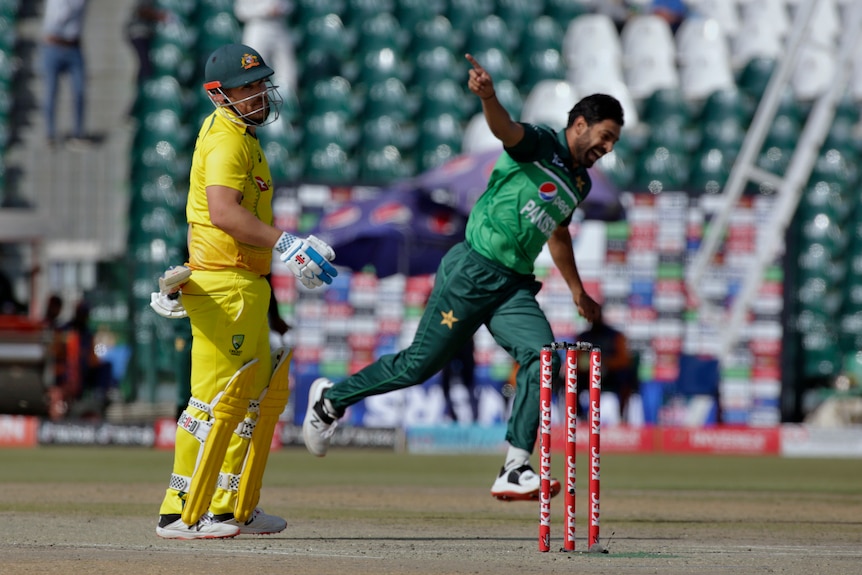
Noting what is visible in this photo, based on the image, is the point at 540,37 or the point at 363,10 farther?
the point at 540,37

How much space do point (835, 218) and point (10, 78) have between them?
490 inches

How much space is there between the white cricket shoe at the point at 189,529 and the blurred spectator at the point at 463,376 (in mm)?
11304

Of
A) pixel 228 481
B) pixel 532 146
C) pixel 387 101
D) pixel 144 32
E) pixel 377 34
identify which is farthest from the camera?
pixel 377 34

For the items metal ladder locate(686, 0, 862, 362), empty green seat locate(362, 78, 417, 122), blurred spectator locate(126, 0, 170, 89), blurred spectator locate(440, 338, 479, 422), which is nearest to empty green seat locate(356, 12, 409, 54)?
empty green seat locate(362, 78, 417, 122)

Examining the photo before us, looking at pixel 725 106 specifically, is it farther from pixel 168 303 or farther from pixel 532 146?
pixel 168 303

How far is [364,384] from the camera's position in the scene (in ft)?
23.8

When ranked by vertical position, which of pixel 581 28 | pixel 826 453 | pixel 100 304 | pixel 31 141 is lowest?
pixel 826 453

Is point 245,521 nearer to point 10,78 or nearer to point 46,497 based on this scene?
point 46,497

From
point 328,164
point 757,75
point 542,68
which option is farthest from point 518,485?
point 757,75

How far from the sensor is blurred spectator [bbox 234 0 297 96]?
876 inches

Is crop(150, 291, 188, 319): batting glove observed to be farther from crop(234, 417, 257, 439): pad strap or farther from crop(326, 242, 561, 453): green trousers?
crop(326, 242, 561, 453): green trousers

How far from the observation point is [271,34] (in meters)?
22.3

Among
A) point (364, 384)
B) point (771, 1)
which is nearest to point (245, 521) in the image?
point (364, 384)

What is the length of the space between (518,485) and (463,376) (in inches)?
437
